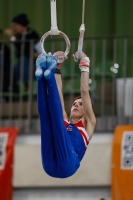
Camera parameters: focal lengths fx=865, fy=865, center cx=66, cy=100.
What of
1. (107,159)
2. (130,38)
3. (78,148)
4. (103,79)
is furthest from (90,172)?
(78,148)

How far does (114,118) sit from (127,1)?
212 centimetres

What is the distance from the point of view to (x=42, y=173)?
10.3 meters

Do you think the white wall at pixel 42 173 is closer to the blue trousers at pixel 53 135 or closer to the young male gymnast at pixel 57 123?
the young male gymnast at pixel 57 123

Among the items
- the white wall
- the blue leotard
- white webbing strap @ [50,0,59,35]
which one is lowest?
the white wall

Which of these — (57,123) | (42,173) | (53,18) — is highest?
(53,18)

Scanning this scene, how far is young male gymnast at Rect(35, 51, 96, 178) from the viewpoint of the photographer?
701cm

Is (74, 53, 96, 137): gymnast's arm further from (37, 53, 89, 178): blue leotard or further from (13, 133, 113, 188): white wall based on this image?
(13, 133, 113, 188): white wall

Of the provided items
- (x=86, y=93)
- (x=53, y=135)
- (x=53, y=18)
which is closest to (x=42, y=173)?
(x=86, y=93)

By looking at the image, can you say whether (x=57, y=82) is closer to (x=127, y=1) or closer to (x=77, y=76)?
(x=77, y=76)

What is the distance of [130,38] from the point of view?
11133 mm

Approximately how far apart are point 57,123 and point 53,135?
0.14 meters

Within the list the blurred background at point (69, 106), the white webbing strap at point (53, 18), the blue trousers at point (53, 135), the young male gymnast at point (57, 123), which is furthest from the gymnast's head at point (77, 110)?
the blurred background at point (69, 106)

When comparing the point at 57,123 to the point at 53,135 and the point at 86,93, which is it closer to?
the point at 53,135

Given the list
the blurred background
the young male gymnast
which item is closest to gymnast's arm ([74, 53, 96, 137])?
the young male gymnast
